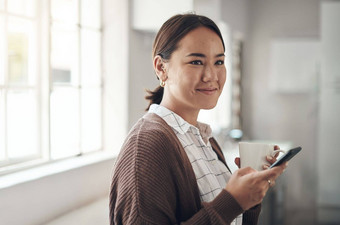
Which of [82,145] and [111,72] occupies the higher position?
[111,72]

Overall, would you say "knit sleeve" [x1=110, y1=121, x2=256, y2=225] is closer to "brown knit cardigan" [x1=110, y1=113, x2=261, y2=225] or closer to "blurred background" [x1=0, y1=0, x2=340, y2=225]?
"brown knit cardigan" [x1=110, y1=113, x2=261, y2=225]

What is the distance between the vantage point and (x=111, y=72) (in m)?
3.05

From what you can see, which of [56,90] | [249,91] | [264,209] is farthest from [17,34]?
[249,91]

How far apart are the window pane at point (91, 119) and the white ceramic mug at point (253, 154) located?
1.66 meters

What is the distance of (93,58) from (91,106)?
0.30 m

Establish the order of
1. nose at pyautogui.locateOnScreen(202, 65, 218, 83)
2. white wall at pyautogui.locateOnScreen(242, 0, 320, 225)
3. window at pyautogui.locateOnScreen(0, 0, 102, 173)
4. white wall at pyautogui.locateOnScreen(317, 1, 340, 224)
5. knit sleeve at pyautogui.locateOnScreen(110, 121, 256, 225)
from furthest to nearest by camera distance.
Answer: white wall at pyautogui.locateOnScreen(242, 0, 320, 225) → white wall at pyautogui.locateOnScreen(317, 1, 340, 224) → window at pyautogui.locateOnScreen(0, 0, 102, 173) → nose at pyautogui.locateOnScreen(202, 65, 218, 83) → knit sleeve at pyautogui.locateOnScreen(110, 121, 256, 225)

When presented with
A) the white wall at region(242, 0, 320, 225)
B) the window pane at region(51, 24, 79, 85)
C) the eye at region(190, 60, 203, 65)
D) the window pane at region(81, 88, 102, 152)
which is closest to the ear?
the eye at region(190, 60, 203, 65)

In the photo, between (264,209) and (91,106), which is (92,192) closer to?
(91,106)

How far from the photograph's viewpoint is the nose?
4.37ft

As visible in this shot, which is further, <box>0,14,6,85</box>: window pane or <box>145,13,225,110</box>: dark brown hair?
<box>0,14,6,85</box>: window pane

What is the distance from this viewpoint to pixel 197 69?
1.33m

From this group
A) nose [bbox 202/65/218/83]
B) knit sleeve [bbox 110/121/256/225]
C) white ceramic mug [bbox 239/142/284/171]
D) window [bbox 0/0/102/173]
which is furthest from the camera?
window [bbox 0/0/102/173]

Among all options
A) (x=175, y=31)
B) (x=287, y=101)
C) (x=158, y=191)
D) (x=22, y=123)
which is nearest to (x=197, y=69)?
(x=175, y=31)

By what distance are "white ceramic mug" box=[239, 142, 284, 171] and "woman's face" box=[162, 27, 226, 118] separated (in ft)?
0.58
